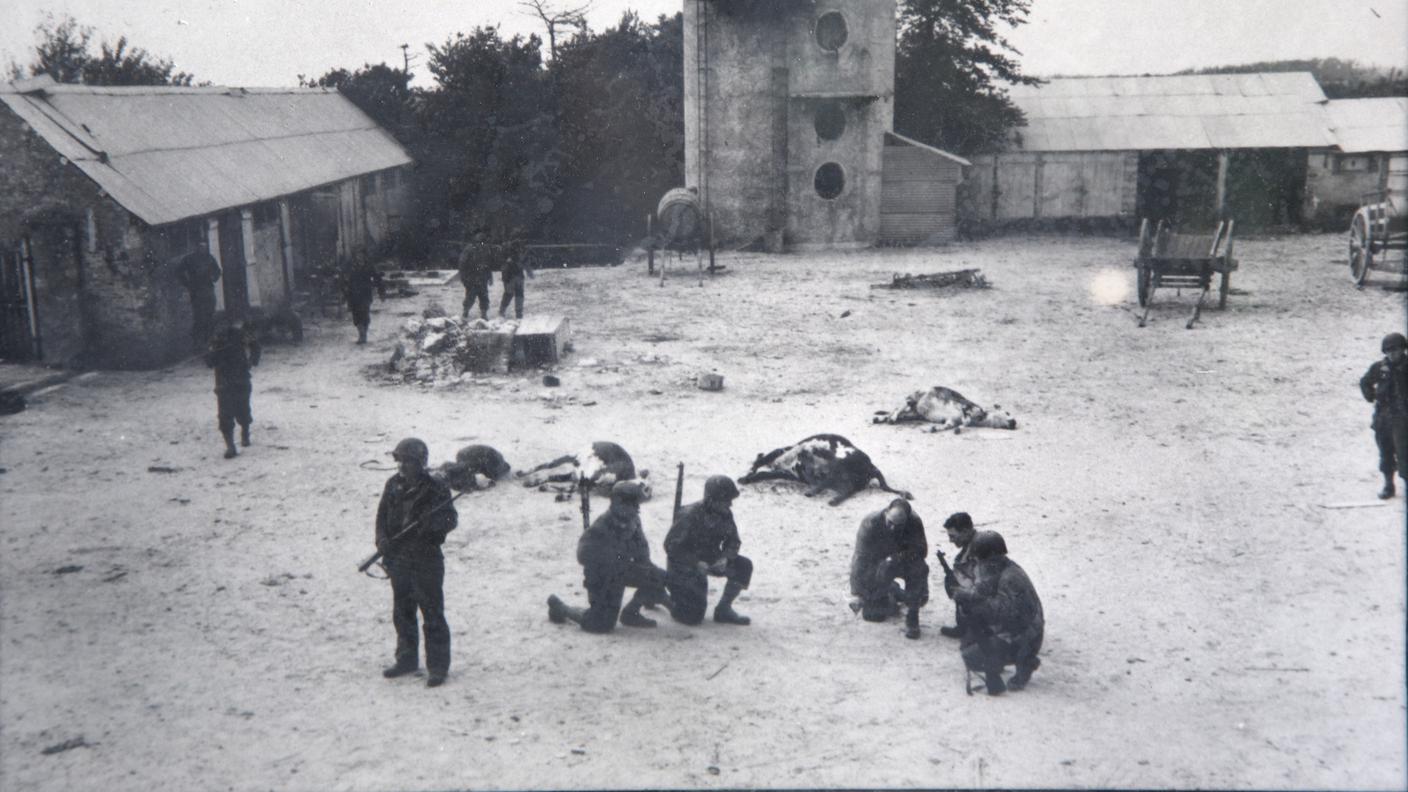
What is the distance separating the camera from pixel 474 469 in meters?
11.4

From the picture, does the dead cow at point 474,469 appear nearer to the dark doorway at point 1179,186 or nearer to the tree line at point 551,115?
the tree line at point 551,115

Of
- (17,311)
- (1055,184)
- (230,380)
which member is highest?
(1055,184)

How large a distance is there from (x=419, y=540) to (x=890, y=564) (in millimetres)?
3306

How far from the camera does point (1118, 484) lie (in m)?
11.3

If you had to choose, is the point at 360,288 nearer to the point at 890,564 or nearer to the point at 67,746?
the point at 890,564

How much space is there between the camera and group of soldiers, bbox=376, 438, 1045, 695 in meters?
7.07

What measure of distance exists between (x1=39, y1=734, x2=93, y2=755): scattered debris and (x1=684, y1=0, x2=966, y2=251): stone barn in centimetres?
2460

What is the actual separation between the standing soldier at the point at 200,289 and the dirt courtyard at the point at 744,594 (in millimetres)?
1473

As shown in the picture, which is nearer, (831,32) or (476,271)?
(476,271)

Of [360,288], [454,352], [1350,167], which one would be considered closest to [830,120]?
[1350,167]

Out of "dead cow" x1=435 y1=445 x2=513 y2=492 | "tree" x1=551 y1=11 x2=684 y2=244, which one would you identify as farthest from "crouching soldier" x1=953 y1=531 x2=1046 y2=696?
"tree" x1=551 y1=11 x2=684 y2=244

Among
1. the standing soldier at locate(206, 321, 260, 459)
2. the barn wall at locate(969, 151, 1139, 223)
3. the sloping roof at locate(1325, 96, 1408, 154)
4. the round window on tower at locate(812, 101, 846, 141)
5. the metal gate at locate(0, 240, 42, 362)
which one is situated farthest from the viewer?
A: the barn wall at locate(969, 151, 1139, 223)

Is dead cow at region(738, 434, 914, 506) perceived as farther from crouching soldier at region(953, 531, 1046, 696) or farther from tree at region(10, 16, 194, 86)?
tree at region(10, 16, 194, 86)

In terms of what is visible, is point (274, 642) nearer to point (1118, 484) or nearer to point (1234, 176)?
point (1118, 484)
